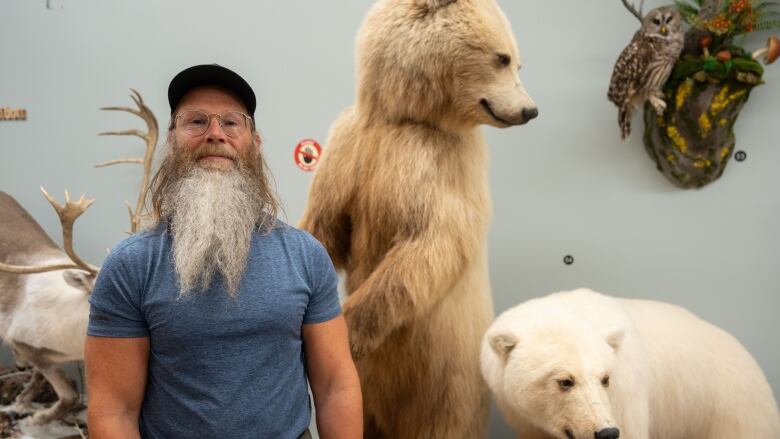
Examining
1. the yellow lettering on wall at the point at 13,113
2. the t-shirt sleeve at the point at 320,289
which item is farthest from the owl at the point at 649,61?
the yellow lettering on wall at the point at 13,113

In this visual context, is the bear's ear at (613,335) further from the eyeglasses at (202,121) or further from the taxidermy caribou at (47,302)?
the taxidermy caribou at (47,302)

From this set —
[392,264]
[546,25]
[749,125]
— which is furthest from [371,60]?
[749,125]

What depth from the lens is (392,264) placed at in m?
1.81

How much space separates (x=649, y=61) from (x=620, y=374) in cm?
107

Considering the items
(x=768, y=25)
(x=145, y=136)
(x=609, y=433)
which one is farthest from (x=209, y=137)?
(x=768, y=25)

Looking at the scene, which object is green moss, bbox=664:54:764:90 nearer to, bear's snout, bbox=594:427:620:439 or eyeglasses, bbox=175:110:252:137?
bear's snout, bbox=594:427:620:439

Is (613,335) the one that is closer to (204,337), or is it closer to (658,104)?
(658,104)

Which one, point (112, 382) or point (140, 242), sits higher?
point (140, 242)

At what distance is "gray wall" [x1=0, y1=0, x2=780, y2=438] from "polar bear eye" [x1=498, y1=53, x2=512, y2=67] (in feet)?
2.09

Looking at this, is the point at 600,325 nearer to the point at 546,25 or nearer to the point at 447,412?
the point at 447,412

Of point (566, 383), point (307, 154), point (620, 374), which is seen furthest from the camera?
point (307, 154)

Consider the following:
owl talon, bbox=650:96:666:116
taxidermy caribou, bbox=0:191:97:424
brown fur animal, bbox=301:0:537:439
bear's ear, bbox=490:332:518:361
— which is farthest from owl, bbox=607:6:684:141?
taxidermy caribou, bbox=0:191:97:424

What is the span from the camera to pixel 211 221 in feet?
4.36

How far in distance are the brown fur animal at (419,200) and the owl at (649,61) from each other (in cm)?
53
